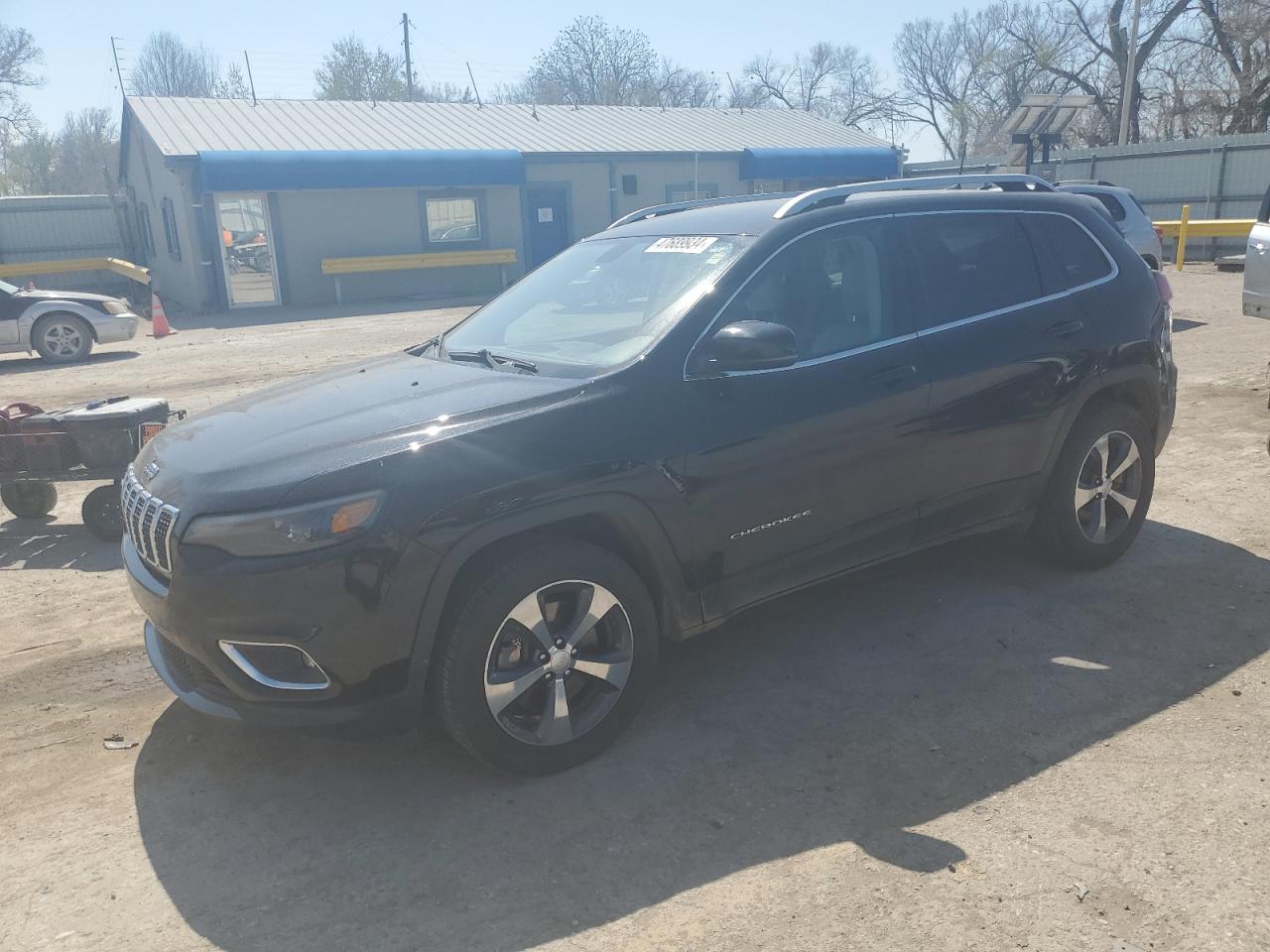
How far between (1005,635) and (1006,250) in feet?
5.59

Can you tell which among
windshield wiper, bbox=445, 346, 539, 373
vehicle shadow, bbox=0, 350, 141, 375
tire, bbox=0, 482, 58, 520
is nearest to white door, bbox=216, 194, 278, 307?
vehicle shadow, bbox=0, 350, 141, 375

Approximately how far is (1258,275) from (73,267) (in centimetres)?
2458

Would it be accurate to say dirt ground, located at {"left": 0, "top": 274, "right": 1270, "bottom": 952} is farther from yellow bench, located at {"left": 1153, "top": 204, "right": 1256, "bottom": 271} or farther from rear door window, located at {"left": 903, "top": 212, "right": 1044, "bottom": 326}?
yellow bench, located at {"left": 1153, "top": 204, "right": 1256, "bottom": 271}

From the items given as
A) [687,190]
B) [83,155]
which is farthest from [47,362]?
[83,155]

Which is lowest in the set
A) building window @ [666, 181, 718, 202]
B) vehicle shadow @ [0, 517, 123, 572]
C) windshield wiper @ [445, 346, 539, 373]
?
vehicle shadow @ [0, 517, 123, 572]

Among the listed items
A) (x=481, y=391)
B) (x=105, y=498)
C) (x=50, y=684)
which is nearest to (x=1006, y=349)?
(x=481, y=391)

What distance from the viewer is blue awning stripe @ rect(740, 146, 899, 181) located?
26656mm

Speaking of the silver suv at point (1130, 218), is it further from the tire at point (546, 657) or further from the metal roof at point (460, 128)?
the metal roof at point (460, 128)

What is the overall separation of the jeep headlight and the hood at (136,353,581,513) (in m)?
0.06

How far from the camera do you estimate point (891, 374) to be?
3998 mm

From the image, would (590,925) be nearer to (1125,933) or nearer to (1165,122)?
(1125,933)

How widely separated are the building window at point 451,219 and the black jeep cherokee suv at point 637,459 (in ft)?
65.3

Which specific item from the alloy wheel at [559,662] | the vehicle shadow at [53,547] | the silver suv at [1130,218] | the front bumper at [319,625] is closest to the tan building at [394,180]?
the silver suv at [1130,218]

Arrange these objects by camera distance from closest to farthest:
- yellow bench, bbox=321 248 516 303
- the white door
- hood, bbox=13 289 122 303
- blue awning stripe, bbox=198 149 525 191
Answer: hood, bbox=13 289 122 303 → blue awning stripe, bbox=198 149 525 191 → the white door → yellow bench, bbox=321 248 516 303
